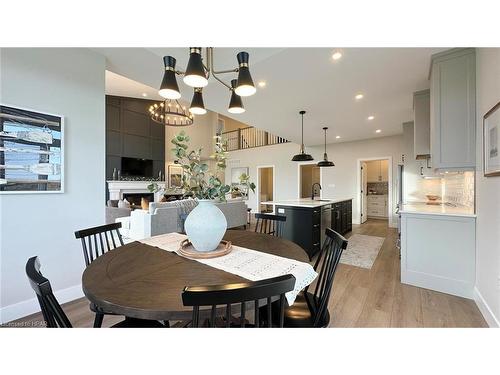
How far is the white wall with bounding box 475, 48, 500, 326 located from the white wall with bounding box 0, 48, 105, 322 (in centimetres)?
376

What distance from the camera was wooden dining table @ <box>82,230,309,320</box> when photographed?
80 centimetres

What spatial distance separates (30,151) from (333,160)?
7.25 m

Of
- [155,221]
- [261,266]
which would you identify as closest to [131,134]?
[155,221]

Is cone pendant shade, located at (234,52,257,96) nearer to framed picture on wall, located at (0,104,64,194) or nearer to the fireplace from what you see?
framed picture on wall, located at (0,104,64,194)

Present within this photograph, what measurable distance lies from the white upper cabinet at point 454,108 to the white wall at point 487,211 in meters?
0.07

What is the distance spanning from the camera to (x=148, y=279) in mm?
1029

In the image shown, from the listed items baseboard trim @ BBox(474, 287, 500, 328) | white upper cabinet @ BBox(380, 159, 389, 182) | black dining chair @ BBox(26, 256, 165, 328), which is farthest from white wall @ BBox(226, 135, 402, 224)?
black dining chair @ BBox(26, 256, 165, 328)

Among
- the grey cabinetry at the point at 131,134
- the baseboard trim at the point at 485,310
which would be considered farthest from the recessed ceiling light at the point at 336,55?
the grey cabinetry at the point at 131,134

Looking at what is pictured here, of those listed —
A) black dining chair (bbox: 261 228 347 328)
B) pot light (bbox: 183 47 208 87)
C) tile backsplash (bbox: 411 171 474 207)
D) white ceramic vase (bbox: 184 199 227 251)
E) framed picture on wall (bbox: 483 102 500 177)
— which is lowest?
black dining chair (bbox: 261 228 347 328)

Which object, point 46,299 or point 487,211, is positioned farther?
point 487,211

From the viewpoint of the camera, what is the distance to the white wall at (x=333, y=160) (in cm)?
635

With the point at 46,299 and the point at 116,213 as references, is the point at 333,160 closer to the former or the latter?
the point at 116,213

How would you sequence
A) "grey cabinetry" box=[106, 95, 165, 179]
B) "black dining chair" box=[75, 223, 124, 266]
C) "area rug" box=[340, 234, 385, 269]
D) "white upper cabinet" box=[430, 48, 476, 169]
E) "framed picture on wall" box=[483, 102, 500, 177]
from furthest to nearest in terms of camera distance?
"grey cabinetry" box=[106, 95, 165, 179] < "area rug" box=[340, 234, 385, 269] < "white upper cabinet" box=[430, 48, 476, 169] < "framed picture on wall" box=[483, 102, 500, 177] < "black dining chair" box=[75, 223, 124, 266]
